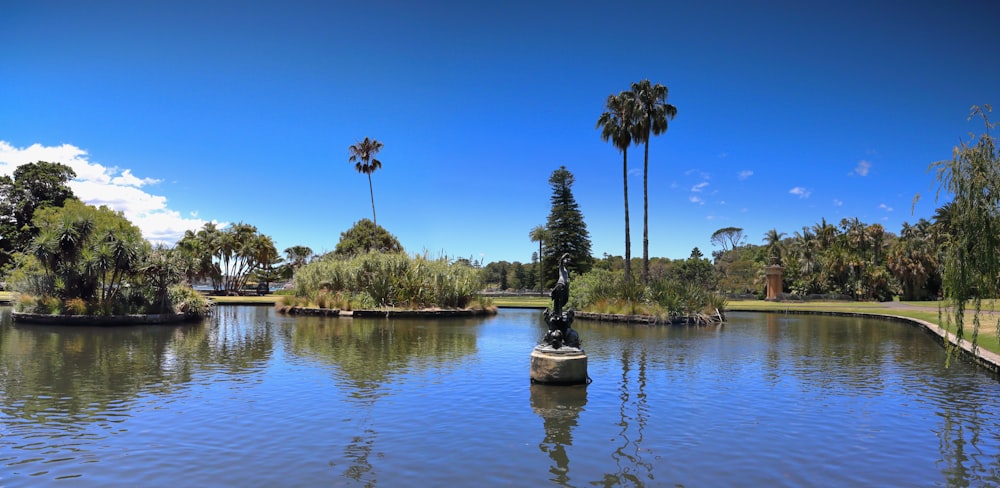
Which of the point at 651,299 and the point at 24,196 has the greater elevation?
the point at 24,196

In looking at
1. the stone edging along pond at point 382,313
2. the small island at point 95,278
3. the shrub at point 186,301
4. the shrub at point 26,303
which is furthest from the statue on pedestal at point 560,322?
the shrub at point 26,303

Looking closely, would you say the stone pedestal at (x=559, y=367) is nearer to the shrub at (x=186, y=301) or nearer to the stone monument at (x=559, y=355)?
the stone monument at (x=559, y=355)

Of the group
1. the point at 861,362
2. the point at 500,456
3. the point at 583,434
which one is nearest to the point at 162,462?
the point at 500,456

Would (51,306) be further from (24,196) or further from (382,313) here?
(24,196)

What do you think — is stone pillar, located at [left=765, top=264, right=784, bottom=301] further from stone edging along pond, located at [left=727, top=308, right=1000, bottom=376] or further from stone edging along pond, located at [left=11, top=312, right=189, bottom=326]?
stone edging along pond, located at [left=11, top=312, right=189, bottom=326]

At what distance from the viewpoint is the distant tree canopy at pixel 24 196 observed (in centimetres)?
5103

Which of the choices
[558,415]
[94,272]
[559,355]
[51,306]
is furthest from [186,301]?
[558,415]

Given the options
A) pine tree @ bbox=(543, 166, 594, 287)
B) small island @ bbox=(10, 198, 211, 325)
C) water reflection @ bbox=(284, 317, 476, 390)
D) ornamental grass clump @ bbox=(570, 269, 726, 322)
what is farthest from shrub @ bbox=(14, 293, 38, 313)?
pine tree @ bbox=(543, 166, 594, 287)

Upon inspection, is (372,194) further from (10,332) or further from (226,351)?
(226,351)

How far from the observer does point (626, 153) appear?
41.0 m

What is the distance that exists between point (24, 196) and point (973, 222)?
66443 millimetres

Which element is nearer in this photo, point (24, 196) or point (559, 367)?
point (559, 367)

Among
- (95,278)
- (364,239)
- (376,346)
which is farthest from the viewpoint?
(364,239)

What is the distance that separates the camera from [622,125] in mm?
40125
